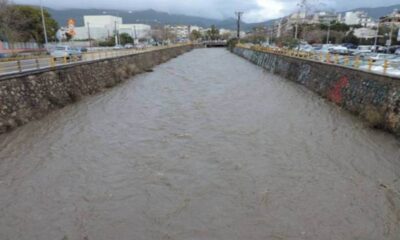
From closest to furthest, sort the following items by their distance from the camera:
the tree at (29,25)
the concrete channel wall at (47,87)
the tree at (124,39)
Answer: the concrete channel wall at (47,87), the tree at (29,25), the tree at (124,39)

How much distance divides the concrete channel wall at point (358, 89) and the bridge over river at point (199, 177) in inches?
26.8

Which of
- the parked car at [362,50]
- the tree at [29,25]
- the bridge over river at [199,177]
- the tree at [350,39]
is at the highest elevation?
the tree at [29,25]

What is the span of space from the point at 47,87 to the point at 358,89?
49.7 feet

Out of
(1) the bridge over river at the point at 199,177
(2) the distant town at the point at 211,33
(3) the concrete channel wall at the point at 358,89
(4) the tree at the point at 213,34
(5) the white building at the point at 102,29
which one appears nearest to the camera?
(1) the bridge over river at the point at 199,177

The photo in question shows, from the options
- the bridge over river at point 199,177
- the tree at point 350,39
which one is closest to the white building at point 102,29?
the tree at point 350,39

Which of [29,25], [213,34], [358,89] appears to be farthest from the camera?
[213,34]

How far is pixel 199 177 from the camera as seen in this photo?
8664 mm

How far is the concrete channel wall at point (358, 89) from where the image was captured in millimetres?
12523

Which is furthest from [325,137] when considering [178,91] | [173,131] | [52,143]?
[178,91]

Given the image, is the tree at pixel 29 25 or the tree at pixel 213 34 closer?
the tree at pixel 29 25

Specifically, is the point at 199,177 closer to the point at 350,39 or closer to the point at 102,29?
the point at 350,39

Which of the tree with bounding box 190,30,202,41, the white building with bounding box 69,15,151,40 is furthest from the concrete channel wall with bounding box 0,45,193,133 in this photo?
the tree with bounding box 190,30,202,41

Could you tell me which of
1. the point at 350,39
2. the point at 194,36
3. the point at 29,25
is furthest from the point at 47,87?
the point at 194,36

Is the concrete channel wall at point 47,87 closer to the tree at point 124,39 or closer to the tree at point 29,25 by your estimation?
the tree at point 29,25
